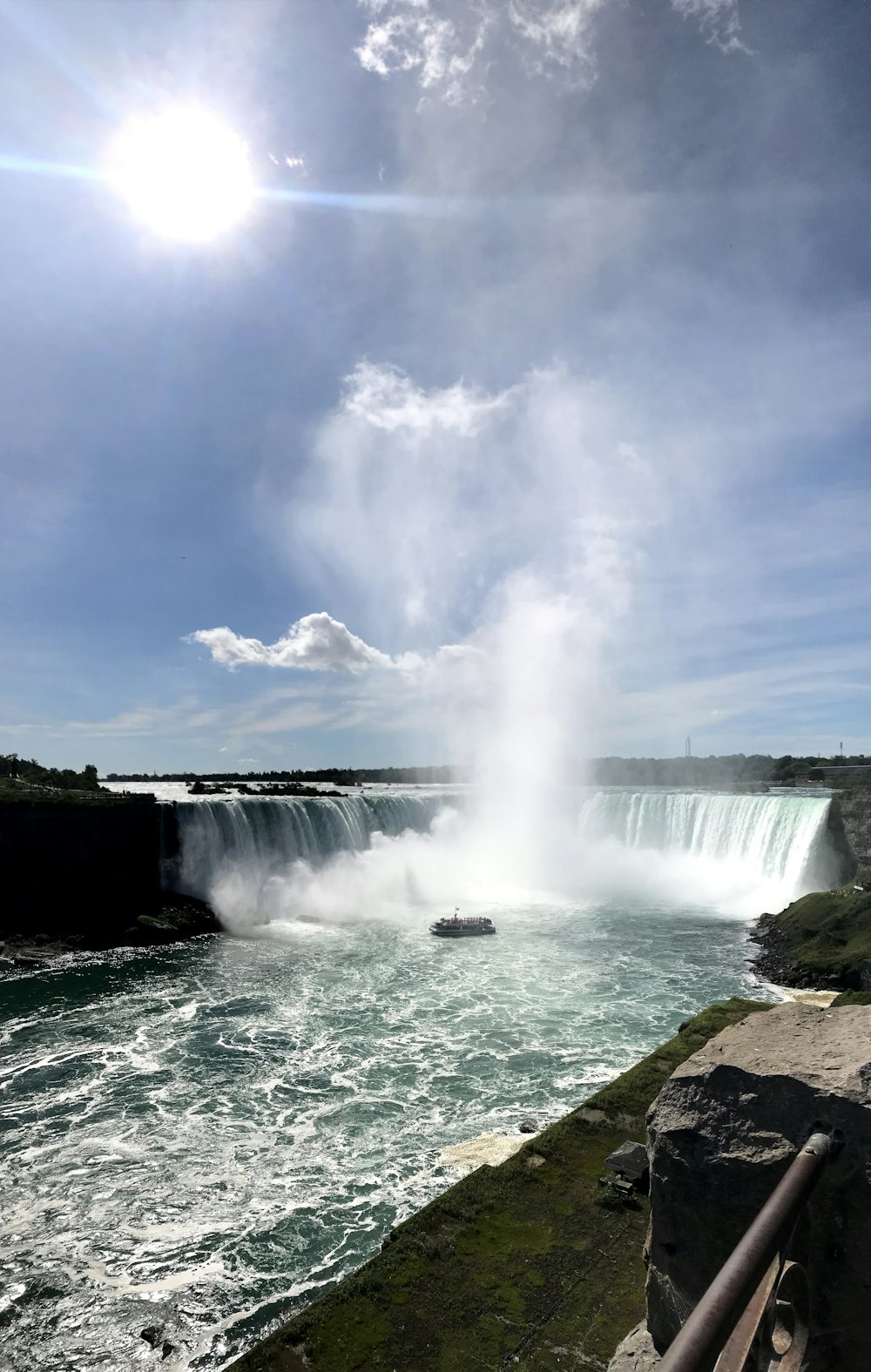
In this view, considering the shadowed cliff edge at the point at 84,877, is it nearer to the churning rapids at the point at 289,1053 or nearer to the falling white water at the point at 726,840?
the churning rapids at the point at 289,1053

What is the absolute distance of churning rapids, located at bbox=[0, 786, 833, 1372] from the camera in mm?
10992

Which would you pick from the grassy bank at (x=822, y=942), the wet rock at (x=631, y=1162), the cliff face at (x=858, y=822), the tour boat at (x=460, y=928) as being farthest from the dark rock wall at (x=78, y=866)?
the cliff face at (x=858, y=822)

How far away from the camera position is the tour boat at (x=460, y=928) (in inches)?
1345

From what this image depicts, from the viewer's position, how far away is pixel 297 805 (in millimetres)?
43844

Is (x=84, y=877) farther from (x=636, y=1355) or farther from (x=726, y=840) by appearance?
(x=726, y=840)

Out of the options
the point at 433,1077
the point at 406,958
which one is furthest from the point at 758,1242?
the point at 406,958

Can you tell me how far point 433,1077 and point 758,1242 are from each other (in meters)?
17.7

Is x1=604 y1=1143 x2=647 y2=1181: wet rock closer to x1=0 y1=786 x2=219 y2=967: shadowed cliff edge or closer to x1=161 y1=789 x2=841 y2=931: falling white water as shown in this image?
x1=0 y1=786 x2=219 y2=967: shadowed cliff edge

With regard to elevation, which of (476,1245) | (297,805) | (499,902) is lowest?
(499,902)

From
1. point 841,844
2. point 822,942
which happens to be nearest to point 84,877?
point 822,942

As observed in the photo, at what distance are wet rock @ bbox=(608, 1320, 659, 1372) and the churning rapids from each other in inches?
283

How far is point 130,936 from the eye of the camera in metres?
32.7

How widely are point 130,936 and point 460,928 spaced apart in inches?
596

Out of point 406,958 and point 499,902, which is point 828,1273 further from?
point 499,902
